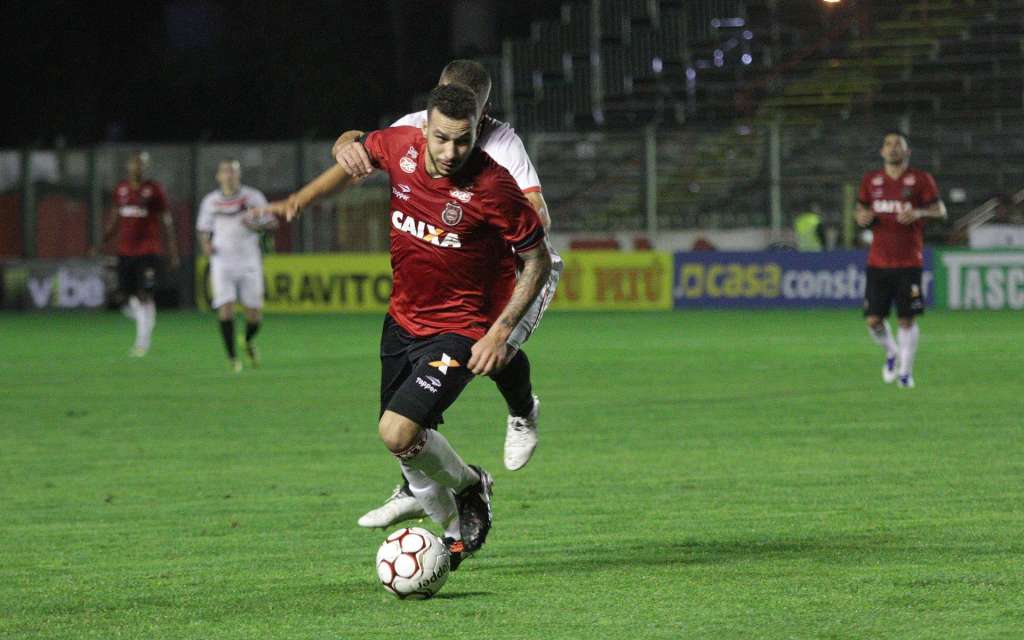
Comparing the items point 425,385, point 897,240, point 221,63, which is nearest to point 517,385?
point 425,385

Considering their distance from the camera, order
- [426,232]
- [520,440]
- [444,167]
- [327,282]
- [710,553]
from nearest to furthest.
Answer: [444,167] < [426,232] < [710,553] < [520,440] < [327,282]

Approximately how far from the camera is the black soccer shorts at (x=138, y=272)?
22422mm

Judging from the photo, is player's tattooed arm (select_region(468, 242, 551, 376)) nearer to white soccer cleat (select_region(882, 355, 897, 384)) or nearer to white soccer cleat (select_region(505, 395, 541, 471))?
white soccer cleat (select_region(505, 395, 541, 471))

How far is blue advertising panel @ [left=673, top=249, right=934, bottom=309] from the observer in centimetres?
3130

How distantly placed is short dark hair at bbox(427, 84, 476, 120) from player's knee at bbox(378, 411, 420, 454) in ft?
3.97

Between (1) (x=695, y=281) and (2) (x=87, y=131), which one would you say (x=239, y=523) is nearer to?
(1) (x=695, y=281)

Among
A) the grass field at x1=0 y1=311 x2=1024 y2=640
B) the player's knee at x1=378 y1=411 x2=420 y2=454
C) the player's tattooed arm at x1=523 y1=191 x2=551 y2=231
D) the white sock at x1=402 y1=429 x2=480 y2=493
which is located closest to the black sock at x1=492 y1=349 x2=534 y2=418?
the grass field at x1=0 y1=311 x2=1024 y2=640

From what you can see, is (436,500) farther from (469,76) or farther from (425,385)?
(469,76)

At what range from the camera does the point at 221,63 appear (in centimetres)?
4788

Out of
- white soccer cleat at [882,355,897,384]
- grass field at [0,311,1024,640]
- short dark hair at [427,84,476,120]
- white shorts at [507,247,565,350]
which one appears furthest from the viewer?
white soccer cleat at [882,355,897,384]

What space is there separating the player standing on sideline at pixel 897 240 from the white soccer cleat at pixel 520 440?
9029mm

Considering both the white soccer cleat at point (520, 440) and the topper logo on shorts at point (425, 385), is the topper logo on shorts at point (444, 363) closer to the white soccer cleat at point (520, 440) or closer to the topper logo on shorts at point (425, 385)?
the topper logo on shorts at point (425, 385)

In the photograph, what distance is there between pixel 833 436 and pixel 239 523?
519 centimetres

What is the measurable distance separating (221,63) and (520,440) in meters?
40.9
